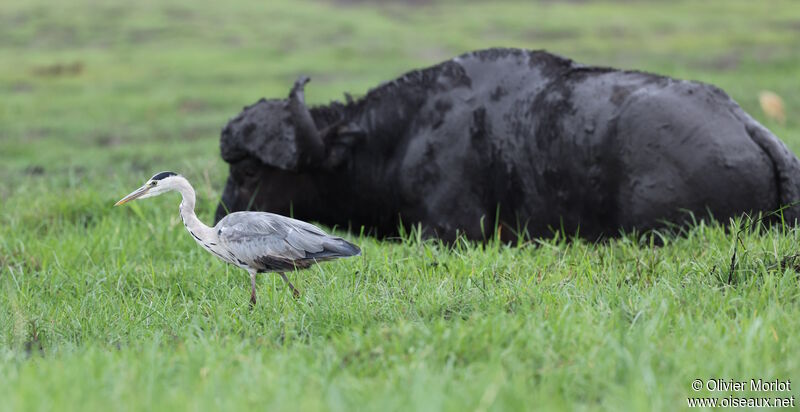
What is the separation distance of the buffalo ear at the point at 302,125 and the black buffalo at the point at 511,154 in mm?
11

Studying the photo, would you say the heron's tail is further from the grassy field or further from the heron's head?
the heron's head

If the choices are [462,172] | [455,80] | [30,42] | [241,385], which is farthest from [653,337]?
[30,42]

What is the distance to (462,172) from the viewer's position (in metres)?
6.75

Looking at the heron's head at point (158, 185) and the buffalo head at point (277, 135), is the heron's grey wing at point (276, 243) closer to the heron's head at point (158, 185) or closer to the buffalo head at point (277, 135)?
the heron's head at point (158, 185)

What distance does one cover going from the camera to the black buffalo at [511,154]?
235 inches

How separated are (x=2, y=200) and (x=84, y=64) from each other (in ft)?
65.7

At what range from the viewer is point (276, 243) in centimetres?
450

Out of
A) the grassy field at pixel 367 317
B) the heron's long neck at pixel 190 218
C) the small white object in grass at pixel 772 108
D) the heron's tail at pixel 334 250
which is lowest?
the small white object in grass at pixel 772 108

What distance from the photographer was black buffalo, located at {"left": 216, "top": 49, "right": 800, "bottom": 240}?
5957 mm

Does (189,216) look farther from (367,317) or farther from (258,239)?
(367,317)

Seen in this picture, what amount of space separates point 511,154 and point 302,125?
5.77 feet

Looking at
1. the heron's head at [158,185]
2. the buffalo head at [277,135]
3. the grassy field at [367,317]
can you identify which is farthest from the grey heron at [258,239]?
the buffalo head at [277,135]

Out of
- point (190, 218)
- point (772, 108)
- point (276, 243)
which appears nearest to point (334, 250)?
point (276, 243)

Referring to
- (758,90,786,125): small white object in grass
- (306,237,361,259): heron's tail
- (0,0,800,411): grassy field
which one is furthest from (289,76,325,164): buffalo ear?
(758,90,786,125): small white object in grass
